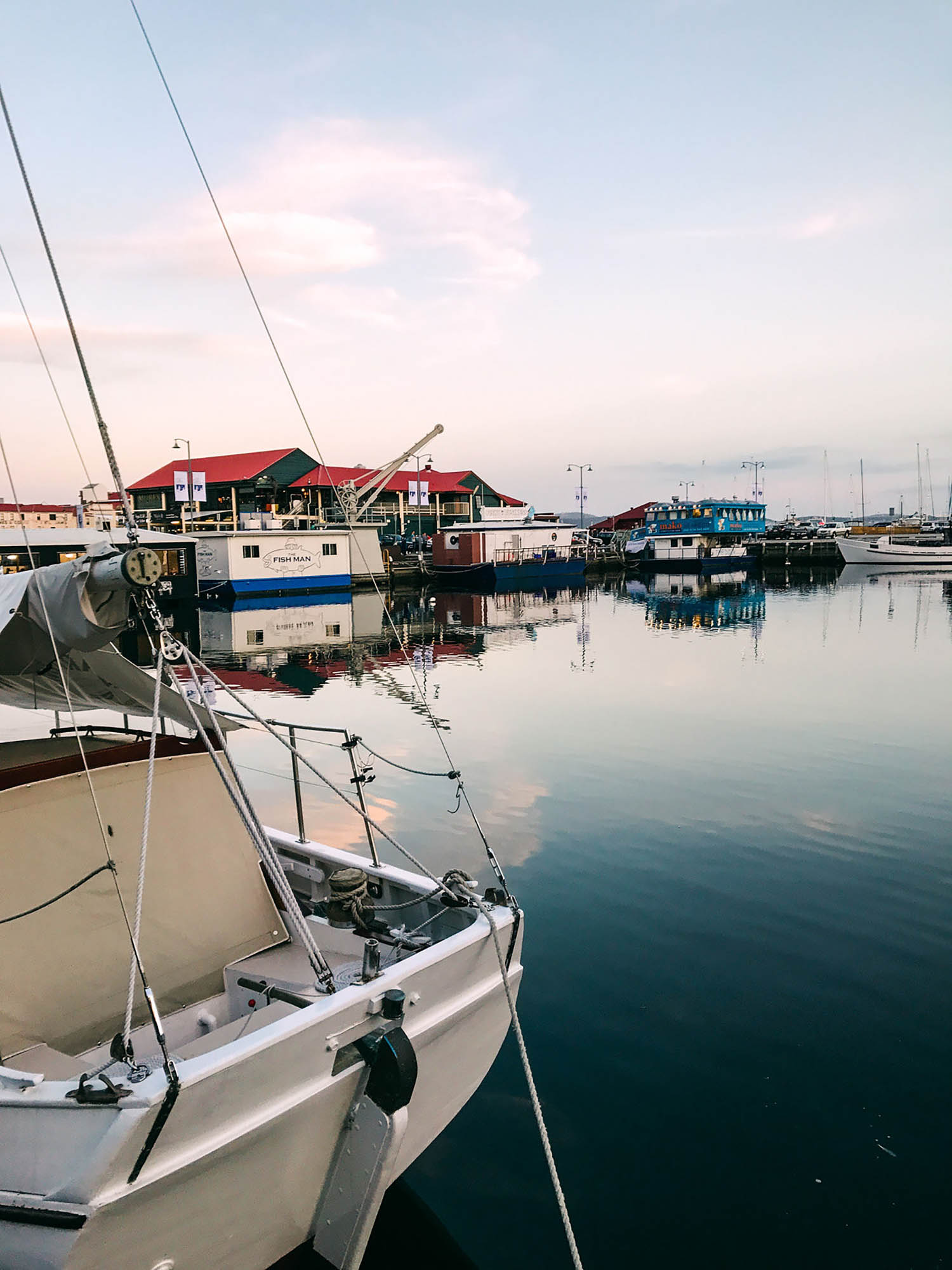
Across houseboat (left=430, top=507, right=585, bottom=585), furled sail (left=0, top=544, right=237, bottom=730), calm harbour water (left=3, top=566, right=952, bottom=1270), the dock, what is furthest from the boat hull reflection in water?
the dock

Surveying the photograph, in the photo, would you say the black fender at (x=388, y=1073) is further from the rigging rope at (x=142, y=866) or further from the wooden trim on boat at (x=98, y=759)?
the wooden trim on boat at (x=98, y=759)

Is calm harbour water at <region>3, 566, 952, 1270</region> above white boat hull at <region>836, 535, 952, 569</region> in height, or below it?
below

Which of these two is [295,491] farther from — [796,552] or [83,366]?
[83,366]

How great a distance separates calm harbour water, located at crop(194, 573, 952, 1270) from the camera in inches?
184

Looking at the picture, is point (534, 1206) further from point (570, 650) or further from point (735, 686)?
point (570, 650)

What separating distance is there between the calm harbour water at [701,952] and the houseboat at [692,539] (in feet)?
179

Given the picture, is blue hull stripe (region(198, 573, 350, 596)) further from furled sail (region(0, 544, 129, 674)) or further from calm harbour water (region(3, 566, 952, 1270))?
furled sail (region(0, 544, 129, 674))

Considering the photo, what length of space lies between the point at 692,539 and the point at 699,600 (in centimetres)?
3031

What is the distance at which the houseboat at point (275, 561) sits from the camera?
45.6 metres

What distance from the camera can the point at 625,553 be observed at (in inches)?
3056

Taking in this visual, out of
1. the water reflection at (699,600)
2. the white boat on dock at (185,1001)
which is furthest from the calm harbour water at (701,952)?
the water reflection at (699,600)

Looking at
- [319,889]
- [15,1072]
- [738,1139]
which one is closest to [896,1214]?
[738,1139]

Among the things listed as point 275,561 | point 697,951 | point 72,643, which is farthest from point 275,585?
point 72,643

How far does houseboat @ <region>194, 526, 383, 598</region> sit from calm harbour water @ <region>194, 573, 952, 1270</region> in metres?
27.1
